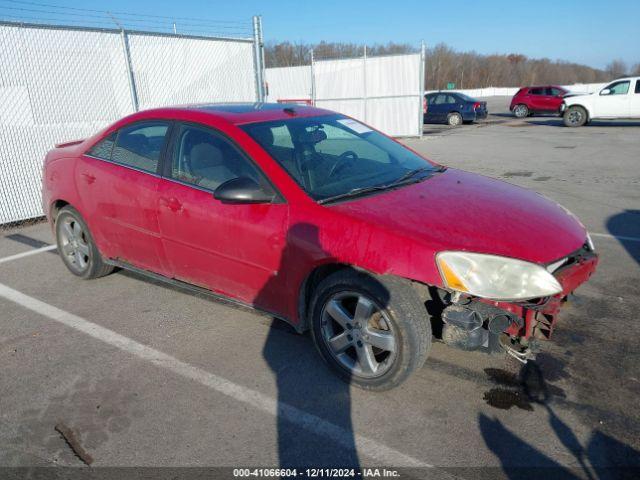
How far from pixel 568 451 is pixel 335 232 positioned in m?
1.63

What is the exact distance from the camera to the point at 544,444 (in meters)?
2.54

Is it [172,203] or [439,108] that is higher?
[172,203]

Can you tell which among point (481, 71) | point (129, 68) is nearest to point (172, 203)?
point (129, 68)

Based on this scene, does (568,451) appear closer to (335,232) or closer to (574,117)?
(335,232)

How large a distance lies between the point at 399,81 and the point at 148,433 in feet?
55.1

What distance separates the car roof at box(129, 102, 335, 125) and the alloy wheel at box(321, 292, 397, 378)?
61.0 inches

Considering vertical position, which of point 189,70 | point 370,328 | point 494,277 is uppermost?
point 189,70

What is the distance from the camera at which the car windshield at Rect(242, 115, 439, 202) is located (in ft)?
11.0

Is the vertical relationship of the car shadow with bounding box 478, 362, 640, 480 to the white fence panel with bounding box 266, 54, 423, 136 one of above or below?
below

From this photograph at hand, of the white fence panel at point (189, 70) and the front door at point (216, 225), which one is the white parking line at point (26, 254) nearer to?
the front door at point (216, 225)

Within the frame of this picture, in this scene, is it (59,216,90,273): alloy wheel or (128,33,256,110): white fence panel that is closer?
(59,216,90,273): alloy wheel

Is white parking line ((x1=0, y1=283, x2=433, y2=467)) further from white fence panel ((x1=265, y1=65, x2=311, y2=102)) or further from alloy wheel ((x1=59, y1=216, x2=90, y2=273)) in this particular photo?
white fence panel ((x1=265, y1=65, x2=311, y2=102))

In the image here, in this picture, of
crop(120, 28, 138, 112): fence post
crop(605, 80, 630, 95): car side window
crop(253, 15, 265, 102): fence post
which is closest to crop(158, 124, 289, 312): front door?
crop(120, 28, 138, 112): fence post

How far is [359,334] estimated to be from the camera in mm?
2979
